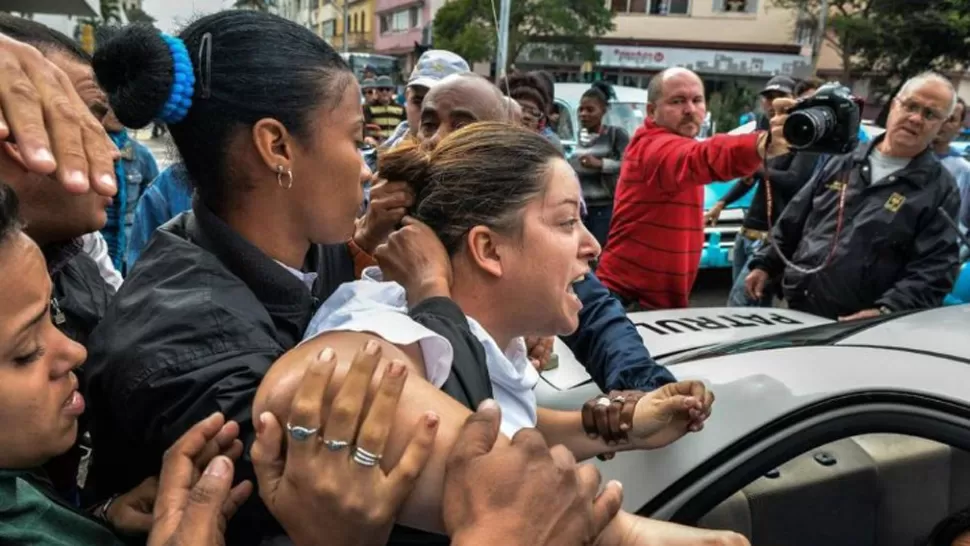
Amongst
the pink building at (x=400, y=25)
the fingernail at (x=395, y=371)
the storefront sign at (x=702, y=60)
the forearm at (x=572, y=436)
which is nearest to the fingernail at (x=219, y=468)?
the fingernail at (x=395, y=371)

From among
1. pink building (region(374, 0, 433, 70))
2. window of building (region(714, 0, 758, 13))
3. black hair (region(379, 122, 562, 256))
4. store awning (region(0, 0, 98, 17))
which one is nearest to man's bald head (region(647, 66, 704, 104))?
black hair (region(379, 122, 562, 256))

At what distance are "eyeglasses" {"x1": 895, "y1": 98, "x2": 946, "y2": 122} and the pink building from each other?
3791cm

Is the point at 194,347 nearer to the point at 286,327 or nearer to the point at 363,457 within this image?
the point at 286,327

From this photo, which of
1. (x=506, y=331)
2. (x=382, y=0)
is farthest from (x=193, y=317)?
(x=382, y=0)

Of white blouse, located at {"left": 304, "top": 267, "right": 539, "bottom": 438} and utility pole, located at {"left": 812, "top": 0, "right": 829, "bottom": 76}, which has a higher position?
utility pole, located at {"left": 812, "top": 0, "right": 829, "bottom": 76}

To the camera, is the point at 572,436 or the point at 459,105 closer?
the point at 572,436

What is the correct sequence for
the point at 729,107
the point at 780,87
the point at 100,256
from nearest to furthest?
1. the point at 100,256
2. the point at 780,87
3. the point at 729,107

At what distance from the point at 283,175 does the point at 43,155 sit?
1.39ft

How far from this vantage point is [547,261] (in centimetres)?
135

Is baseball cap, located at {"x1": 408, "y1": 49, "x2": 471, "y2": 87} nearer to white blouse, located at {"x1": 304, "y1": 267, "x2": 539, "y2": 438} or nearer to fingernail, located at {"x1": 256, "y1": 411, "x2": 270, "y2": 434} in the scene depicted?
white blouse, located at {"x1": 304, "y1": 267, "x2": 539, "y2": 438}

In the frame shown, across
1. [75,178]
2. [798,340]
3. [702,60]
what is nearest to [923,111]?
[798,340]

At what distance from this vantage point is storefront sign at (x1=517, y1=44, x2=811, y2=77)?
31453mm

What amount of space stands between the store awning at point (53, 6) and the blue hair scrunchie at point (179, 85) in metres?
15.5

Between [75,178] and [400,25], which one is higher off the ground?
[400,25]
